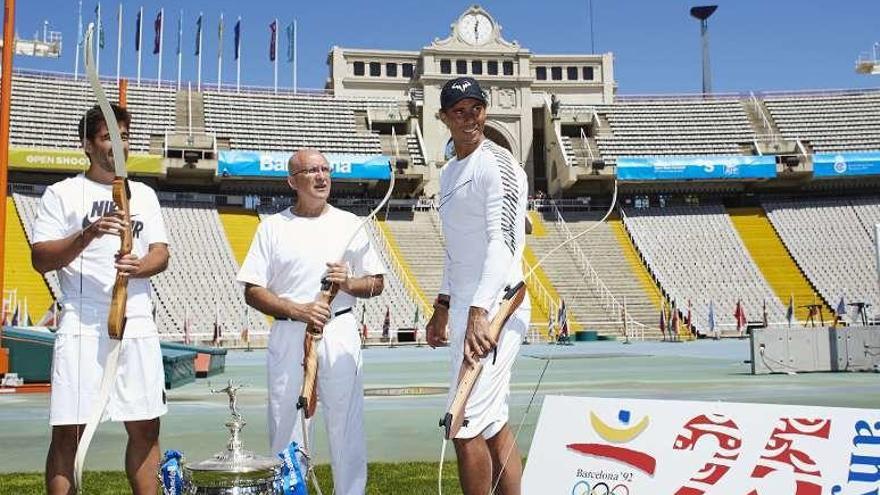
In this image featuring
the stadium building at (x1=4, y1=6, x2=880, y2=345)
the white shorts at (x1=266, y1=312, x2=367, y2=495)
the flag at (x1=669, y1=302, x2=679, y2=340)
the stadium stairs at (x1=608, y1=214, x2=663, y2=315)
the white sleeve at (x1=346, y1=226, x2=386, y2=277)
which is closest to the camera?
the white shorts at (x1=266, y1=312, x2=367, y2=495)

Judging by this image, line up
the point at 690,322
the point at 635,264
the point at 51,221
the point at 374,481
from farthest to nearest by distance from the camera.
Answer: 1. the point at 635,264
2. the point at 690,322
3. the point at 374,481
4. the point at 51,221

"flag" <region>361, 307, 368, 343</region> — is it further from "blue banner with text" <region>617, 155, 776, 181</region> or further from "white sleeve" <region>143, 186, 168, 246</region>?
"white sleeve" <region>143, 186, 168, 246</region>

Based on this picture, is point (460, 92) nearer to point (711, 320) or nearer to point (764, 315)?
point (711, 320)

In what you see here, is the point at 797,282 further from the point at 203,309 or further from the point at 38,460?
the point at 38,460

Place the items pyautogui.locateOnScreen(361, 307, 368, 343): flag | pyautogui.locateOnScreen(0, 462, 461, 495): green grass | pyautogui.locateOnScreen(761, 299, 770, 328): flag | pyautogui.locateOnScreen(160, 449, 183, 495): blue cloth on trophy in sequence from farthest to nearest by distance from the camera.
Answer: pyautogui.locateOnScreen(761, 299, 770, 328): flag < pyautogui.locateOnScreen(361, 307, 368, 343): flag < pyautogui.locateOnScreen(0, 462, 461, 495): green grass < pyautogui.locateOnScreen(160, 449, 183, 495): blue cloth on trophy

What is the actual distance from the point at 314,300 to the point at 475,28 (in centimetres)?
4471

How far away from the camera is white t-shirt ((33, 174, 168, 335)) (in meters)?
3.46

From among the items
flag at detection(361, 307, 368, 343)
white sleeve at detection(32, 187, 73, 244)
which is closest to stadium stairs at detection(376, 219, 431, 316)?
flag at detection(361, 307, 368, 343)

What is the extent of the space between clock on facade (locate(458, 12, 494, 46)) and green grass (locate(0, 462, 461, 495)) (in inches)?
1669

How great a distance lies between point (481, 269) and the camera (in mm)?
3383

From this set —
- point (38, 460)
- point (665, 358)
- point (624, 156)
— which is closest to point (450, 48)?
point (624, 156)

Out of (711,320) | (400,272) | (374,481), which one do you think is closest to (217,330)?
(400,272)

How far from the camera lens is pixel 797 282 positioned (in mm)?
34750

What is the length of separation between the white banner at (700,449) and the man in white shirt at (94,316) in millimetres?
1695
